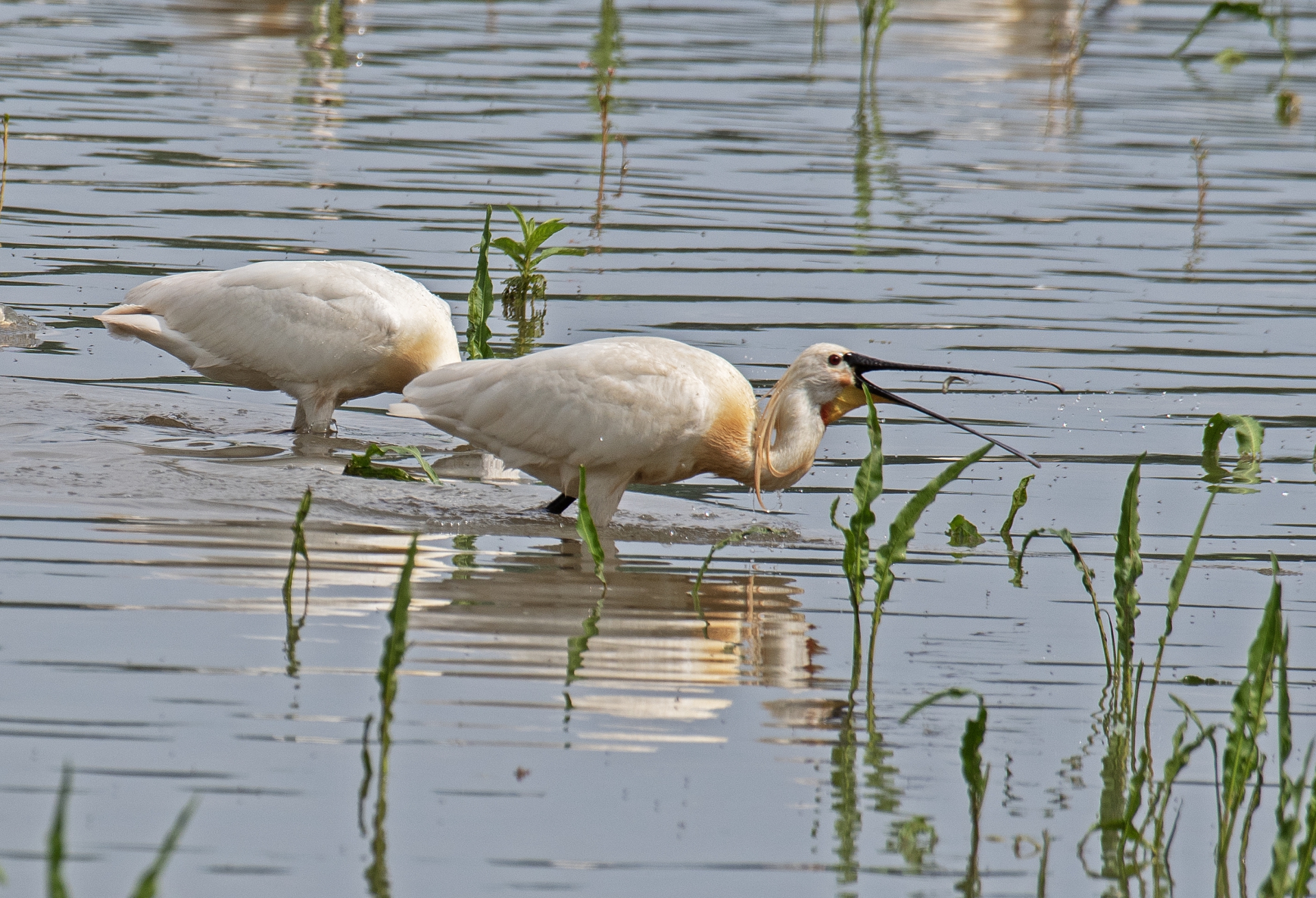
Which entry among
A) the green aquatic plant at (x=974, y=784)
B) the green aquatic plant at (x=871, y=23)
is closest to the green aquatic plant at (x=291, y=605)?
the green aquatic plant at (x=974, y=784)

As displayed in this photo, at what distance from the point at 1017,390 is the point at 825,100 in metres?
9.15

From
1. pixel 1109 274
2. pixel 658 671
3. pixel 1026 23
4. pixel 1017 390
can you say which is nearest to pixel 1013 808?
pixel 658 671

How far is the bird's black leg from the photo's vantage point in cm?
755

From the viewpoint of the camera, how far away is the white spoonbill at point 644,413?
23.3 ft

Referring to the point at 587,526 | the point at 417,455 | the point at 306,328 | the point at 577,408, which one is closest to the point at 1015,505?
the point at 577,408

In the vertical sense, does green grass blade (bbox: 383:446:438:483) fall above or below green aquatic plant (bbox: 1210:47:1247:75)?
below

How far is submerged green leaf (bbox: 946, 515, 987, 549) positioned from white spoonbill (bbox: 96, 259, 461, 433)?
2568mm

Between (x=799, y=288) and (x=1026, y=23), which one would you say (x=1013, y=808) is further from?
(x=1026, y=23)

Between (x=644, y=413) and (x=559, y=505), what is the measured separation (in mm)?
718

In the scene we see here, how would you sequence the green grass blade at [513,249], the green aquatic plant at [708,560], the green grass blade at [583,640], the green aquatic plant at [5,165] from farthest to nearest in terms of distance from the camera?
the green grass blade at [513,249]
the green aquatic plant at [5,165]
the green aquatic plant at [708,560]
the green grass blade at [583,640]

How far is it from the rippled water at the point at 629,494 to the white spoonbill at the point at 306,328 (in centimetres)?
29

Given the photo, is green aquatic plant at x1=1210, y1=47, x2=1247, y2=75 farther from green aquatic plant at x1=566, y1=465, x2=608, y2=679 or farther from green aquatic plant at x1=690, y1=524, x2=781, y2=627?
green aquatic plant at x1=566, y1=465, x2=608, y2=679

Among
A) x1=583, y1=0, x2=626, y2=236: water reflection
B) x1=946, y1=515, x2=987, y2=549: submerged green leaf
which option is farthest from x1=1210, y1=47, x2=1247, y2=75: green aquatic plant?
x1=946, y1=515, x2=987, y2=549: submerged green leaf

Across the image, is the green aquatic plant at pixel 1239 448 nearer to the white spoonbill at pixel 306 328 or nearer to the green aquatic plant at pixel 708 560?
the green aquatic plant at pixel 708 560
